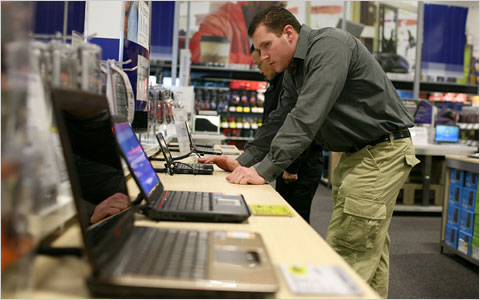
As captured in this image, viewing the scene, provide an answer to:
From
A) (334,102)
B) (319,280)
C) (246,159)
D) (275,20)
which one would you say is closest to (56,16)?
(275,20)

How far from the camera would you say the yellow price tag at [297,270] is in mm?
771

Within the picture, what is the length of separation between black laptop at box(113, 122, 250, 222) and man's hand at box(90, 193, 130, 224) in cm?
11

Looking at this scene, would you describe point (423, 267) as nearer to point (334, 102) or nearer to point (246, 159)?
point (246, 159)

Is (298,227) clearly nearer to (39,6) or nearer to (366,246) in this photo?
(366,246)

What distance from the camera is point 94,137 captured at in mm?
995

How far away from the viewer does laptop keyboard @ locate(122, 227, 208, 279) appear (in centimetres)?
69

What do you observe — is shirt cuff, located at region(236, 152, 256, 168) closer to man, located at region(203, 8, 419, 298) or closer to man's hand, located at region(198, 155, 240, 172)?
man's hand, located at region(198, 155, 240, 172)

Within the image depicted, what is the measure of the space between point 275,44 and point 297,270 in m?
1.29

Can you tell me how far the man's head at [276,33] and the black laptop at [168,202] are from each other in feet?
2.73

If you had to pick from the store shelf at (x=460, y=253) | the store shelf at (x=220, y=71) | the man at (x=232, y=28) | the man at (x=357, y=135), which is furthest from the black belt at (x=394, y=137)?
the man at (x=232, y=28)

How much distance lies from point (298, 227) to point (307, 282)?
0.39 meters

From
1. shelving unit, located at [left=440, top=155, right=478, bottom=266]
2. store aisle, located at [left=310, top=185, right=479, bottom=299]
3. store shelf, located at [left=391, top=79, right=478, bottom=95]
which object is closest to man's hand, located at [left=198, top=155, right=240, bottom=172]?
store aisle, located at [left=310, top=185, right=479, bottom=299]

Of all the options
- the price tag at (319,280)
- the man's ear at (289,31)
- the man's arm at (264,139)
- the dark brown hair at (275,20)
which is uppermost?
the dark brown hair at (275,20)

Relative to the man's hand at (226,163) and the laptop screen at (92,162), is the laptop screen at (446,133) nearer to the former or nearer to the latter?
the man's hand at (226,163)
